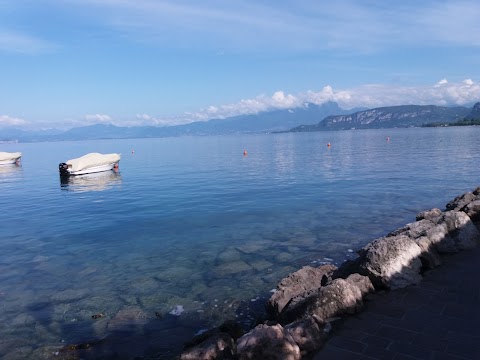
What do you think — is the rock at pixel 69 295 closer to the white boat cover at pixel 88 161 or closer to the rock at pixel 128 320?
the rock at pixel 128 320

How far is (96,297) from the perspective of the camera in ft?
38.5

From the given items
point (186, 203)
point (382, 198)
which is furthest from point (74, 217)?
point (382, 198)

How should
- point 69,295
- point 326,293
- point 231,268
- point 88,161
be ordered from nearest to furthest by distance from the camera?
1. point 326,293
2. point 69,295
3. point 231,268
4. point 88,161

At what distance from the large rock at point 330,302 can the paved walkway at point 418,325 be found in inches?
9.4

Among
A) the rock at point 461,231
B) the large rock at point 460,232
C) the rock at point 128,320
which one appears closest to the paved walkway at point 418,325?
the large rock at point 460,232

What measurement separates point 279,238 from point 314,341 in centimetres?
1021

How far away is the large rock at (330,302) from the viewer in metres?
7.54

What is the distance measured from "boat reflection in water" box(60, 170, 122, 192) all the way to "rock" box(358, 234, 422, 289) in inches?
1240

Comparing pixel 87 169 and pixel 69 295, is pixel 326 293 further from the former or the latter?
pixel 87 169

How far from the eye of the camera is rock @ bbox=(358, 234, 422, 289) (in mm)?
8656

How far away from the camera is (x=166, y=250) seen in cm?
1595

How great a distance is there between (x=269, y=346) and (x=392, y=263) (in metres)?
4.04

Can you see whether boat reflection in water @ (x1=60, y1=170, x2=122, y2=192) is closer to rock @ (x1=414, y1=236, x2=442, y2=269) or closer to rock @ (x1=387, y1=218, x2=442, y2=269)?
rock @ (x1=387, y1=218, x2=442, y2=269)

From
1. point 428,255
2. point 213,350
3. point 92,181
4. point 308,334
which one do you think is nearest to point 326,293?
point 308,334
